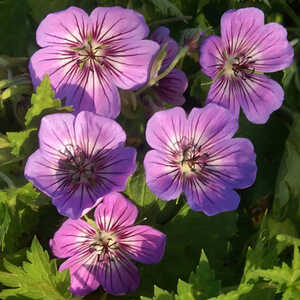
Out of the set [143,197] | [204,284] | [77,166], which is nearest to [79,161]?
[77,166]

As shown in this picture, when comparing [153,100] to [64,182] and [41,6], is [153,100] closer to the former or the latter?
[64,182]

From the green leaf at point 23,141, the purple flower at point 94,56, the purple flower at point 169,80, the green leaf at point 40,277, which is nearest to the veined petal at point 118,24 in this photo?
the purple flower at point 94,56

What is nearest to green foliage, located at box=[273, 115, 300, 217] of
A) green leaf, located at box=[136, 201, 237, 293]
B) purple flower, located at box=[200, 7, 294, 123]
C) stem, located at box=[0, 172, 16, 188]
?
green leaf, located at box=[136, 201, 237, 293]

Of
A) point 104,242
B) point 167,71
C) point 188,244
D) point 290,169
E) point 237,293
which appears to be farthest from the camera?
point 290,169

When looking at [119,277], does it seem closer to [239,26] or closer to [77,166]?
[77,166]

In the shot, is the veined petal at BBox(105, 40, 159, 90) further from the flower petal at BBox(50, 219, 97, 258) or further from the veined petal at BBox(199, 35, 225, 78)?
the flower petal at BBox(50, 219, 97, 258)

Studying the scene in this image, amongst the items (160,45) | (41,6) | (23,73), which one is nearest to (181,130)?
(160,45)
